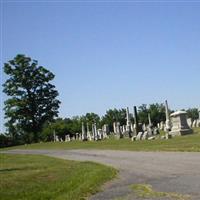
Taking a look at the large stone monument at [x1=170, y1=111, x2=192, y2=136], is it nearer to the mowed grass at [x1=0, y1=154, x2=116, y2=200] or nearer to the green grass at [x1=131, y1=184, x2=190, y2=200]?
the mowed grass at [x1=0, y1=154, x2=116, y2=200]

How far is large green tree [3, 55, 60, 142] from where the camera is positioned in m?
74.1

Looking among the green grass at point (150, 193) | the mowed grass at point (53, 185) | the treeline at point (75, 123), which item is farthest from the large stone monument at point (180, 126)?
the treeline at point (75, 123)

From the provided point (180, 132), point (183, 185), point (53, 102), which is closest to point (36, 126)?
point (53, 102)

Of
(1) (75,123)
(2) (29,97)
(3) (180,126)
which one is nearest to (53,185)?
(3) (180,126)

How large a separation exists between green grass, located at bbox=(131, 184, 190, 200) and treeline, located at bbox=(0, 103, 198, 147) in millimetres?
70969

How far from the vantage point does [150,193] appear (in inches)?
408

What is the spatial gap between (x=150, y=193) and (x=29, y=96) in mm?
66709

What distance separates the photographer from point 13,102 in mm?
73750

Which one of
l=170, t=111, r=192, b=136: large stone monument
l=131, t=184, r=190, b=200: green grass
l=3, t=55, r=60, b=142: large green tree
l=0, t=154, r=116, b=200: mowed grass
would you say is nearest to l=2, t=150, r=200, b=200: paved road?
l=131, t=184, r=190, b=200: green grass

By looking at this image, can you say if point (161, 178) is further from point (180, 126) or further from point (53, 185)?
point (180, 126)

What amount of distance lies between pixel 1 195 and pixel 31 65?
6626cm

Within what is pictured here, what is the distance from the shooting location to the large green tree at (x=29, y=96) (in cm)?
7412

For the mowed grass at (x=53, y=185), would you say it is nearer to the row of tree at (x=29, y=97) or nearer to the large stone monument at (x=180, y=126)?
the large stone monument at (x=180, y=126)

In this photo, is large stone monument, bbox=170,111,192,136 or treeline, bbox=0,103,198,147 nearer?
large stone monument, bbox=170,111,192,136
